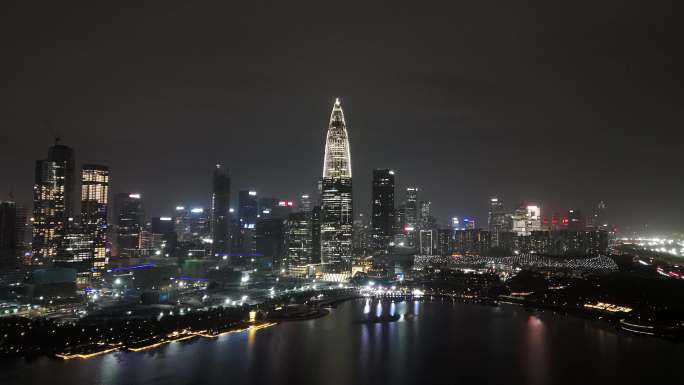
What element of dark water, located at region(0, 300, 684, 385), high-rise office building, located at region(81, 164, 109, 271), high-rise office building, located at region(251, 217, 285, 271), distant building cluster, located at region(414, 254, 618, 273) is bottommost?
dark water, located at region(0, 300, 684, 385)

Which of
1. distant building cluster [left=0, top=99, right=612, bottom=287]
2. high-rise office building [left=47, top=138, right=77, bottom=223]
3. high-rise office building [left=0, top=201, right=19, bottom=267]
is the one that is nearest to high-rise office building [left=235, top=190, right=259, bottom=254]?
distant building cluster [left=0, top=99, right=612, bottom=287]

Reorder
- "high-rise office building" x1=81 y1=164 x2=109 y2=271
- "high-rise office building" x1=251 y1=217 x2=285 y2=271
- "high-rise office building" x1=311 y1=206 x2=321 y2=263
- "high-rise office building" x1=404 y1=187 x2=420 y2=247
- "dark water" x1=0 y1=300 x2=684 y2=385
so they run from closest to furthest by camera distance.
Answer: "dark water" x1=0 y1=300 x2=684 y2=385, "high-rise office building" x1=81 y1=164 x2=109 y2=271, "high-rise office building" x1=311 y1=206 x2=321 y2=263, "high-rise office building" x1=251 y1=217 x2=285 y2=271, "high-rise office building" x1=404 y1=187 x2=420 y2=247

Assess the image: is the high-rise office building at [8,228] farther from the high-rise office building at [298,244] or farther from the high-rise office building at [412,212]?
the high-rise office building at [412,212]

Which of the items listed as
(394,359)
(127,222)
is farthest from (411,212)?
(394,359)

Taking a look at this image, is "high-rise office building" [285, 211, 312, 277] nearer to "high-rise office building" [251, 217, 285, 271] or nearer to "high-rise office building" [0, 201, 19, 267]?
"high-rise office building" [251, 217, 285, 271]

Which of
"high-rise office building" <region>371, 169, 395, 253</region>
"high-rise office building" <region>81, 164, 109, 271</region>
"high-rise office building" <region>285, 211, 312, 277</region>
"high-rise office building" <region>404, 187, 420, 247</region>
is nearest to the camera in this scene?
"high-rise office building" <region>81, 164, 109, 271</region>
